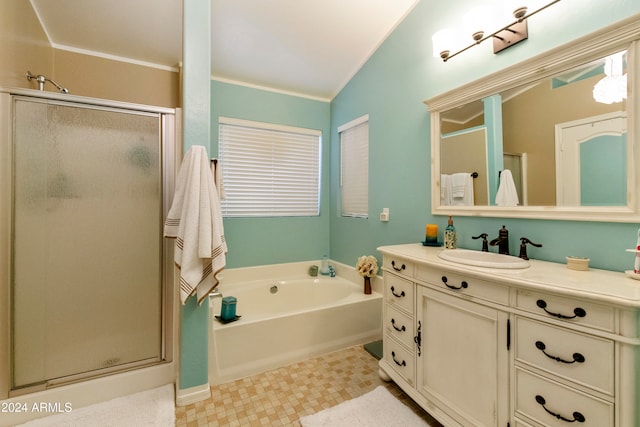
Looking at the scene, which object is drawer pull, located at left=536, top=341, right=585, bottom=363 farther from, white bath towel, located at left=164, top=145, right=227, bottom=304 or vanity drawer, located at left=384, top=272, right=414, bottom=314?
white bath towel, located at left=164, top=145, right=227, bottom=304

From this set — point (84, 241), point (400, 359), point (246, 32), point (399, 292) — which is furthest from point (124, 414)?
point (246, 32)

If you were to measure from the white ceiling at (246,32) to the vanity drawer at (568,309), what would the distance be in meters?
2.18

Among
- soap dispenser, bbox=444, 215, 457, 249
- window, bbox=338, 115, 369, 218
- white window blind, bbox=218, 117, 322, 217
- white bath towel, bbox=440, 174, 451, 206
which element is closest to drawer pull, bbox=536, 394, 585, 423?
soap dispenser, bbox=444, 215, 457, 249

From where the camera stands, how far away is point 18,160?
1.53 m

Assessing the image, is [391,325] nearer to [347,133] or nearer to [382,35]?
[347,133]

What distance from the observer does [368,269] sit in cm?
245

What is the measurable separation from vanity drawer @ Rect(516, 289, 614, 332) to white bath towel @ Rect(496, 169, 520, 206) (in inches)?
26.6

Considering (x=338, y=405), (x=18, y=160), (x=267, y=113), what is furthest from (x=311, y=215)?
(x=18, y=160)

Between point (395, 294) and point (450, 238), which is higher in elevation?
point (450, 238)

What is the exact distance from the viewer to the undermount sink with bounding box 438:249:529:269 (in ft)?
3.95

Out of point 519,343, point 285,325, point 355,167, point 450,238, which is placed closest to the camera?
point 519,343

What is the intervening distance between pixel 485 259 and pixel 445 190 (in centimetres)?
57

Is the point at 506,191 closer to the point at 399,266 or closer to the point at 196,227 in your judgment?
the point at 399,266

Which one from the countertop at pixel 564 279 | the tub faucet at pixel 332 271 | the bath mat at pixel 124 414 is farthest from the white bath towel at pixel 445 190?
the bath mat at pixel 124 414
